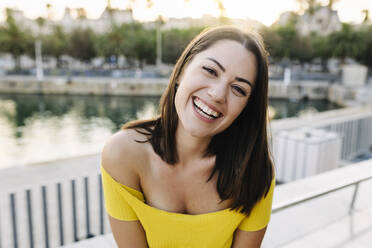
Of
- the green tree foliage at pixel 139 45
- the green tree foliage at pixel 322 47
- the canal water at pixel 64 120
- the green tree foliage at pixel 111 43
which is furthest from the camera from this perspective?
the green tree foliage at pixel 139 45

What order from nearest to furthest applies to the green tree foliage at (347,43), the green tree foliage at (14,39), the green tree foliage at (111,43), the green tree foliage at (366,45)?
the green tree foliage at (347,43), the green tree foliage at (366,45), the green tree foliage at (14,39), the green tree foliage at (111,43)

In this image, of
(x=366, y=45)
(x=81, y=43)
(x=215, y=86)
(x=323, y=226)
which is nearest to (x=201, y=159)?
(x=215, y=86)

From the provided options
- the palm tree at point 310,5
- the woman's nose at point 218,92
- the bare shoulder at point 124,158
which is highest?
the palm tree at point 310,5

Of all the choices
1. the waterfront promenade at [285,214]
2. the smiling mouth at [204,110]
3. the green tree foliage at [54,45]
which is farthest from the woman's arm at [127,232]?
the green tree foliage at [54,45]

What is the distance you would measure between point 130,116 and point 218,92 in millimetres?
24282

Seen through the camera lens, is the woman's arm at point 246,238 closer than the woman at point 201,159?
No

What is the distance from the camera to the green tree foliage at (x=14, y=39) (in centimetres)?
4441

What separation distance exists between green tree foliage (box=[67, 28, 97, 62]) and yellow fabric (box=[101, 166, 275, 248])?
163ft

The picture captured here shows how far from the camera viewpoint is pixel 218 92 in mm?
1084

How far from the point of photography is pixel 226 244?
1.34 meters

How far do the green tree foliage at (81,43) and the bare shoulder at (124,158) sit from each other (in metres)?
49.7

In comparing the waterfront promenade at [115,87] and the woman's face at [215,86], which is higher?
the woman's face at [215,86]

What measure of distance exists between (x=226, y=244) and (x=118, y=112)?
1008 inches

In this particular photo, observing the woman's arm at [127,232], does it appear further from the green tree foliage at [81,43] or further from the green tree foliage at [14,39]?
the green tree foliage at [14,39]
